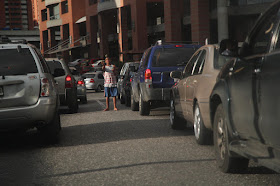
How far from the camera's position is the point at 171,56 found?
12.6m

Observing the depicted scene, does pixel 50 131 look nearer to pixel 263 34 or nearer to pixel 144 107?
pixel 263 34

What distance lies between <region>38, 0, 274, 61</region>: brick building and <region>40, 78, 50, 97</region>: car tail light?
107 feet

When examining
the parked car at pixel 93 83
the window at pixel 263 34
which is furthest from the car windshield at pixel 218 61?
the parked car at pixel 93 83

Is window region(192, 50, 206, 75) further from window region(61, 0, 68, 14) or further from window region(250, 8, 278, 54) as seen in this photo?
window region(61, 0, 68, 14)

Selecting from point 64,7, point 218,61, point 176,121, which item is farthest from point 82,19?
point 218,61

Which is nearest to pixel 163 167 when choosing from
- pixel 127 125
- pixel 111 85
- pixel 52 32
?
pixel 127 125

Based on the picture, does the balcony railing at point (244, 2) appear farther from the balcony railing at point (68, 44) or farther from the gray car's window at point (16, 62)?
the gray car's window at point (16, 62)

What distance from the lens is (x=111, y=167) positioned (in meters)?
6.47

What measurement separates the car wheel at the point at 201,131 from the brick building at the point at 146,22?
32346 mm

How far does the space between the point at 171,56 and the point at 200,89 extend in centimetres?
497

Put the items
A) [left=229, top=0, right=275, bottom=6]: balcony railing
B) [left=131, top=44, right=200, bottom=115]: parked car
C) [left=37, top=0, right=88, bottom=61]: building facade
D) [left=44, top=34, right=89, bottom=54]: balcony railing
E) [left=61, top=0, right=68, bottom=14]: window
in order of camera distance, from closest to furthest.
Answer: [left=131, top=44, right=200, bottom=115]: parked car < [left=229, top=0, right=275, bottom=6]: balcony railing < [left=44, top=34, right=89, bottom=54]: balcony railing < [left=37, top=0, right=88, bottom=61]: building facade < [left=61, top=0, right=68, bottom=14]: window

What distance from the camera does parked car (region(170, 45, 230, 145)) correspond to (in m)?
7.40

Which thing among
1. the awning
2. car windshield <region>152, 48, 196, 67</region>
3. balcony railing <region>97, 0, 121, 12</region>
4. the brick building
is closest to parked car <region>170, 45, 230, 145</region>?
car windshield <region>152, 48, 196, 67</region>

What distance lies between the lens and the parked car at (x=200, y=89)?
24.3ft
